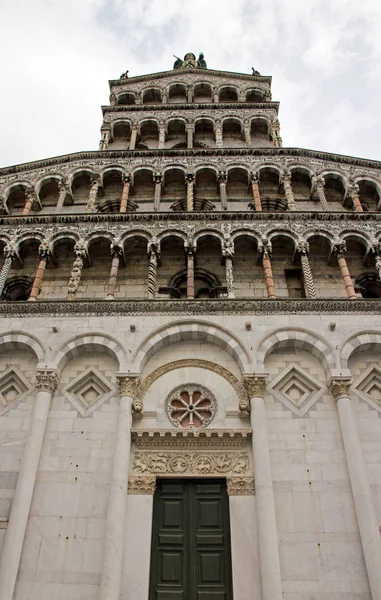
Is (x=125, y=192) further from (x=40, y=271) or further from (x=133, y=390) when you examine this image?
(x=133, y=390)

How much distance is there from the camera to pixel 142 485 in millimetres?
10312

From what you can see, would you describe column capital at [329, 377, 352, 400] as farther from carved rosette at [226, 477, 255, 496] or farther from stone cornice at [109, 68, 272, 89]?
stone cornice at [109, 68, 272, 89]

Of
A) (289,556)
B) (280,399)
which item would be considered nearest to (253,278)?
(280,399)

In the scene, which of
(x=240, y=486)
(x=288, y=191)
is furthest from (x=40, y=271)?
(x=288, y=191)

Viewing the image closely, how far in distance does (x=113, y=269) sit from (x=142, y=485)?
233 inches

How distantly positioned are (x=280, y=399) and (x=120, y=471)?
4.03m

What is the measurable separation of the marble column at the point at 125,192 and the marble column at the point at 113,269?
5.62ft

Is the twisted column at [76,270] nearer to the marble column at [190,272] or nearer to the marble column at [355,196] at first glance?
the marble column at [190,272]

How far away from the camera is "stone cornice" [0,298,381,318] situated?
1227cm

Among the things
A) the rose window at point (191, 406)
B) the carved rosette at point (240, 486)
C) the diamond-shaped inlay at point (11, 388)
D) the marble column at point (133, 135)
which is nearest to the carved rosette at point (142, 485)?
the rose window at point (191, 406)

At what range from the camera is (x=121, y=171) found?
16.6m

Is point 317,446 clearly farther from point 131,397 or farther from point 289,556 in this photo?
point 131,397

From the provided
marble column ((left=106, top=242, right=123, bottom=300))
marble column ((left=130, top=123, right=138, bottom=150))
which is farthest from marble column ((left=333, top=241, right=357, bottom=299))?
marble column ((left=130, top=123, right=138, bottom=150))

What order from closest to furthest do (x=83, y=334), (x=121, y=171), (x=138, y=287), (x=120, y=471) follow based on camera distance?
(x=120, y=471), (x=83, y=334), (x=138, y=287), (x=121, y=171)
